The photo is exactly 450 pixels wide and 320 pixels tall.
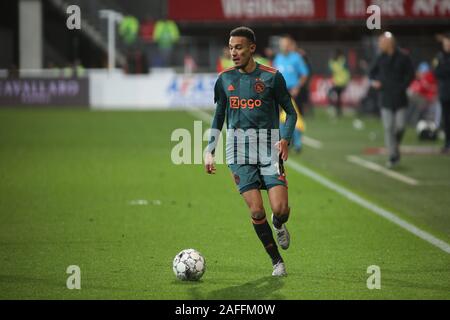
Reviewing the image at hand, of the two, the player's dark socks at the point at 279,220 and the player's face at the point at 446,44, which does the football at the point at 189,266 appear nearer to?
the player's dark socks at the point at 279,220

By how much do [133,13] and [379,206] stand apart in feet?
132

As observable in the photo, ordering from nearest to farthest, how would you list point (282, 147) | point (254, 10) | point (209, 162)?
point (282, 147), point (209, 162), point (254, 10)

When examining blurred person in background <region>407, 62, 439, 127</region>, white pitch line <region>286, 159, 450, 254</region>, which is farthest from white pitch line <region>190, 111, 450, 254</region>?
blurred person in background <region>407, 62, 439, 127</region>

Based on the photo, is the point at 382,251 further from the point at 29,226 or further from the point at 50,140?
the point at 50,140

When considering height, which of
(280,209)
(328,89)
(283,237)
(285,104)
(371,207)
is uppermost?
(285,104)

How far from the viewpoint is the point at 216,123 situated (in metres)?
9.08

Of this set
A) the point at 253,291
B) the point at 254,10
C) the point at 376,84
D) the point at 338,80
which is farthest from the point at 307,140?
the point at 253,291

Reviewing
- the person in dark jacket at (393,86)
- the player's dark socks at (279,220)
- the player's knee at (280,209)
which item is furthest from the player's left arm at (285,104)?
the person in dark jacket at (393,86)

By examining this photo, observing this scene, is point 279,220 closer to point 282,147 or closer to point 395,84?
point 282,147

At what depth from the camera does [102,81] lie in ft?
126

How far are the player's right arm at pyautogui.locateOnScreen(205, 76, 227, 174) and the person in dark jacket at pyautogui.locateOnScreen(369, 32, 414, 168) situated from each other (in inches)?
367

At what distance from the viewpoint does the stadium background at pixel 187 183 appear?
884cm

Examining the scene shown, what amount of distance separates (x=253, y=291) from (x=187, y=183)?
8.06 metres
